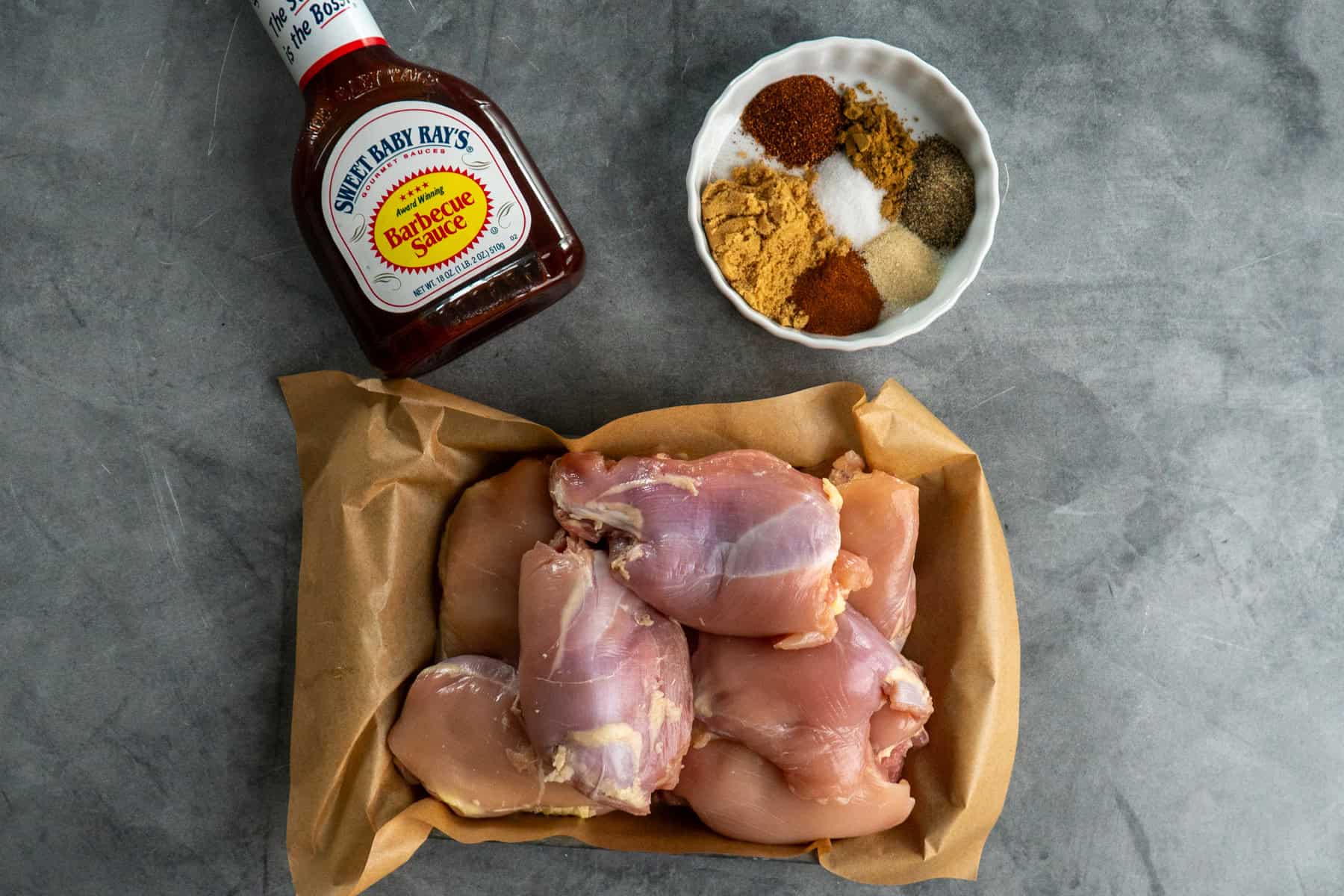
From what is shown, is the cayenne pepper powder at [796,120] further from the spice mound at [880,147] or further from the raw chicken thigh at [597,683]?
the raw chicken thigh at [597,683]

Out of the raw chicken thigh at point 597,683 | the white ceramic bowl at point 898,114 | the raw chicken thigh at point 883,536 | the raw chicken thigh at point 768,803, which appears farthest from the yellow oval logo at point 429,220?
the raw chicken thigh at point 768,803

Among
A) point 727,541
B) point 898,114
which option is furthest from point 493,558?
point 898,114

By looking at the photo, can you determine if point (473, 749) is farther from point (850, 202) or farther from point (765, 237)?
point (850, 202)

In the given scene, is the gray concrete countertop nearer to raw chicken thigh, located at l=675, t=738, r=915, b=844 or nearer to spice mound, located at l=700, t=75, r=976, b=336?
spice mound, located at l=700, t=75, r=976, b=336

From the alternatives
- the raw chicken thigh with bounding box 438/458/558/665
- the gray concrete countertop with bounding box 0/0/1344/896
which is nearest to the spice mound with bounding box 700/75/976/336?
the gray concrete countertop with bounding box 0/0/1344/896

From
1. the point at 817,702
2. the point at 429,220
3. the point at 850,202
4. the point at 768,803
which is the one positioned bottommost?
the point at 768,803

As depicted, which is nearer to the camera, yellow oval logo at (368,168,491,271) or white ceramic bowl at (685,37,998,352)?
yellow oval logo at (368,168,491,271)

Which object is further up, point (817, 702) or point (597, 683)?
point (597, 683)
